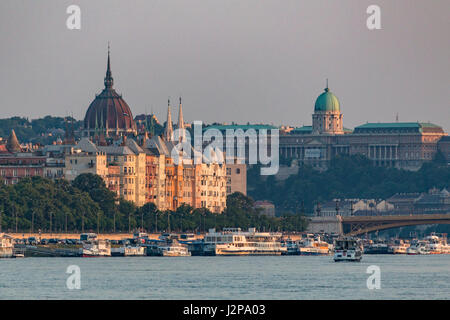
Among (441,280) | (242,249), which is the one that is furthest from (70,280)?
(242,249)

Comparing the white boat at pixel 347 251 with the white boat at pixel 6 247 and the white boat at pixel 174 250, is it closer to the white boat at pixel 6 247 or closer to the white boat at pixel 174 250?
the white boat at pixel 174 250

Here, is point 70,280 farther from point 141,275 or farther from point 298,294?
point 298,294

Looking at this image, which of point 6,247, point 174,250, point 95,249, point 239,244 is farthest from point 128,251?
point 6,247

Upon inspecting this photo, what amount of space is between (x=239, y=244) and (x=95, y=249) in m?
21.2

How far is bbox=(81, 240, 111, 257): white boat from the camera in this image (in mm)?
173875

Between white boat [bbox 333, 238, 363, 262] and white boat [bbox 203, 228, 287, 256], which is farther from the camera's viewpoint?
white boat [bbox 203, 228, 287, 256]

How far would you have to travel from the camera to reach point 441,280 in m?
132

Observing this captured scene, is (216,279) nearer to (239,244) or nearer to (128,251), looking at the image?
(128,251)

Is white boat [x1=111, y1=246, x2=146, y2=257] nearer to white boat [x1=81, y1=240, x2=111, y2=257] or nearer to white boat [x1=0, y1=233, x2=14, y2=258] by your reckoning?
white boat [x1=81, y1=240, x2=111, y2=257]

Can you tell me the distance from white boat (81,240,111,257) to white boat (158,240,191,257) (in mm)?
5592

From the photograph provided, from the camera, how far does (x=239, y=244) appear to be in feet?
630

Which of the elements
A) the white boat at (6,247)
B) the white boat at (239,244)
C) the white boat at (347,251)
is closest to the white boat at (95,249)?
the white boat at (6,247)

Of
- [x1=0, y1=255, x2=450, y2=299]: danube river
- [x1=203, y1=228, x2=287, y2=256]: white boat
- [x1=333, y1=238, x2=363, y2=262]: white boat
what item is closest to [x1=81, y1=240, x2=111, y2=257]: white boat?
[x1=0, y1=255, x2=450, y2=299]: danube river
